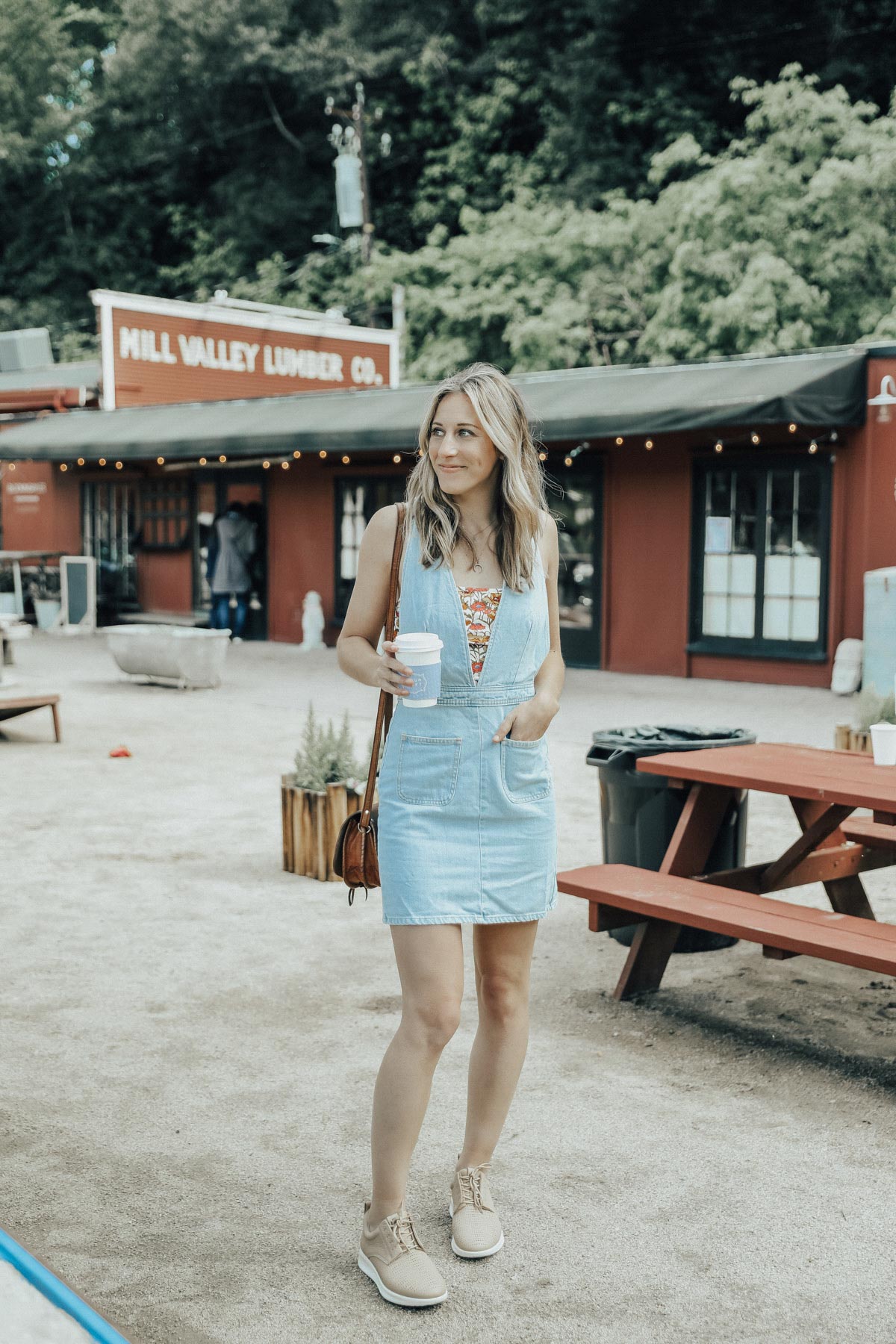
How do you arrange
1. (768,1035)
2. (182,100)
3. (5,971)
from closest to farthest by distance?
(768,1035) < (5,971) < (182,100)

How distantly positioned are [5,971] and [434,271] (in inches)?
1054

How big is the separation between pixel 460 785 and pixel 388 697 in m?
0.32

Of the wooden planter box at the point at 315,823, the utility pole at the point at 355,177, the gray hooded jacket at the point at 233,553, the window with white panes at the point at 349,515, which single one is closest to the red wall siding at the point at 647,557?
the window with white panes at the point at 349,515

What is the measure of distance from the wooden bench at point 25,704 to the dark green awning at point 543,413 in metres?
3.93

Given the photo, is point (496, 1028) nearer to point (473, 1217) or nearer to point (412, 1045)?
point (412, 1045)

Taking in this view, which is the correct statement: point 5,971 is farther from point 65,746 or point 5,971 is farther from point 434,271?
point 434,271

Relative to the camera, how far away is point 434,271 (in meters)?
29.8

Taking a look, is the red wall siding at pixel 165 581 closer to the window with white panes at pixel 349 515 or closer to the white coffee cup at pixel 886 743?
the window with white panes at pixel 349 515

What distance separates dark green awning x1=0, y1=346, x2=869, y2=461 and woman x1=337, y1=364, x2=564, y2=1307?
6379 millimetres

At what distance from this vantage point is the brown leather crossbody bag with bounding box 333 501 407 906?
2.90m

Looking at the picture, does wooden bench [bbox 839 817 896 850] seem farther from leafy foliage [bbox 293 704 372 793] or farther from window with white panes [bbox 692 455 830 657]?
window with white panes [bbox 692 455 830 657]

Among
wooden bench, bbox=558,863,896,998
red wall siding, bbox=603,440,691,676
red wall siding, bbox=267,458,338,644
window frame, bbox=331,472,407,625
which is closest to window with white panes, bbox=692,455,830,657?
red wall siding, bbox=603,440,691,676

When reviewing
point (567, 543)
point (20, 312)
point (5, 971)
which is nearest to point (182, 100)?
point (20, 312)

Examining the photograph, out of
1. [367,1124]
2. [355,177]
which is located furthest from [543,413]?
[355,177]
